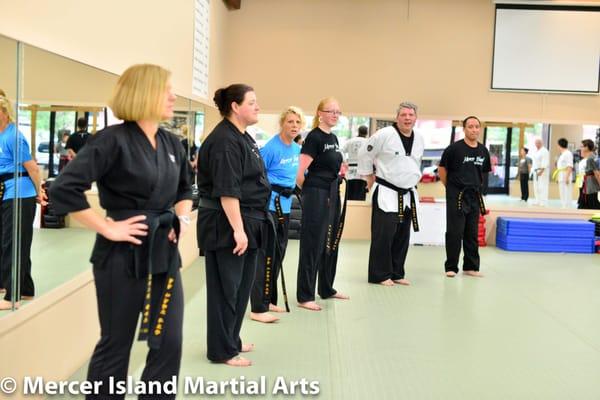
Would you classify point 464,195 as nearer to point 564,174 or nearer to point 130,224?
point 564,174

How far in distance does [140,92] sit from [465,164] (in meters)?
4.63

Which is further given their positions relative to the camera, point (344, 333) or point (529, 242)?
point (529, 242)

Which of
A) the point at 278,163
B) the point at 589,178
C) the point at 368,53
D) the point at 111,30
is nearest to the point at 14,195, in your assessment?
the point at 111,30

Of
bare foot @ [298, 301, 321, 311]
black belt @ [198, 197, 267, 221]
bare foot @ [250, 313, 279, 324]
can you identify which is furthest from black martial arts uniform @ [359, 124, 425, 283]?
black belt @ [198, 197, 267, 221]

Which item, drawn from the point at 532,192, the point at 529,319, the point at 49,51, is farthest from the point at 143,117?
the point at 532,192

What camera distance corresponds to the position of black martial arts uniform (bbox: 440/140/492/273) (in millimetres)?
6344

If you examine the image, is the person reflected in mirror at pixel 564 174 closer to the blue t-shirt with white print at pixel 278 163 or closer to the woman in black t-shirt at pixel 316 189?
the woman in black t-shirt at pixel 316 189

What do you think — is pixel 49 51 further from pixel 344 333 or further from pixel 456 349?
pixel 456 349

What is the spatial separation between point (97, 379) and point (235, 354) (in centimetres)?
144

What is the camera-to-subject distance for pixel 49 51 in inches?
120

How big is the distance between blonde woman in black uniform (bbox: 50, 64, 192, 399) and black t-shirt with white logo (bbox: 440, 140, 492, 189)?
449 cm

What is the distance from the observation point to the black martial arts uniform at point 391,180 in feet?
18.6

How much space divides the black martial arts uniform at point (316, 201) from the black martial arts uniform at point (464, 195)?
182 cm

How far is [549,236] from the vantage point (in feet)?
27.4
